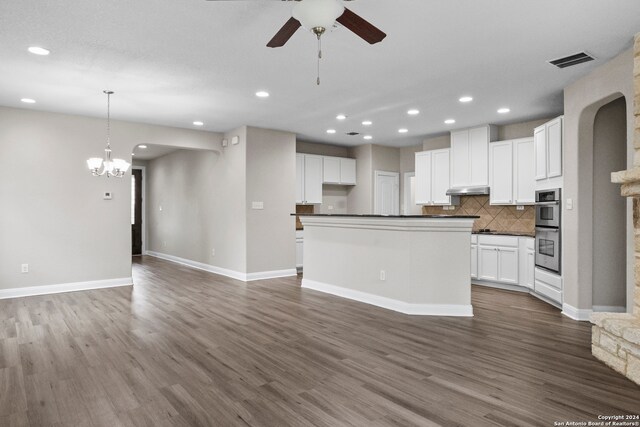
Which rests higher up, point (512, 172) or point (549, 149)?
point (549, 149)

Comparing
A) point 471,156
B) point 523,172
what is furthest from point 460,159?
point 523,172

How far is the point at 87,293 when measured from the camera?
19.4ft

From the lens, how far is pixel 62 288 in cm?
602

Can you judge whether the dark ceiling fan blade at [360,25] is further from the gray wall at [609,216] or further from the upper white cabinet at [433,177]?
the upper white cabinet at [433,177]

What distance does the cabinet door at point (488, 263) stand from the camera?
20.5ft

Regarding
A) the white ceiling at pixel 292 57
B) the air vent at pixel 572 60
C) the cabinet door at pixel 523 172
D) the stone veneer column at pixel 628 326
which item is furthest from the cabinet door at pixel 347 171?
the stone veneer column at pixel 628 326

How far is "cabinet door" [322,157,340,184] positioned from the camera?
855 cm

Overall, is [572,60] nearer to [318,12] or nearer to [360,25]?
[360,25]

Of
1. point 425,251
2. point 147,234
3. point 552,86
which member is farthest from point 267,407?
point 147,234

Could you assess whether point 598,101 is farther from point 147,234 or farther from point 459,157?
point 147,234

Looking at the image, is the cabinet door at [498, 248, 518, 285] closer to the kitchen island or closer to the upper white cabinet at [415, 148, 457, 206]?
the upper white cabinet at [415, 148, 457, 206]

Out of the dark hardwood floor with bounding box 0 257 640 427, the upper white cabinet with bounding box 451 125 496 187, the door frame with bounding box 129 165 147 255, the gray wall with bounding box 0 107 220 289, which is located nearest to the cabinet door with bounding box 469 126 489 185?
the upper white cabinet with bounding box 451 125 496 187

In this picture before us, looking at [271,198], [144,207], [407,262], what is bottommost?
[407,262]

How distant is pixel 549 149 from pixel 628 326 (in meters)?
2.82
